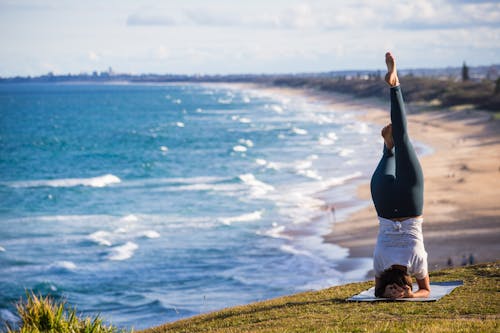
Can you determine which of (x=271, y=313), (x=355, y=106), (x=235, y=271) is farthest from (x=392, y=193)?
(x=355, y=106)

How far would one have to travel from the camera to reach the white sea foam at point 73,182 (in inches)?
2074

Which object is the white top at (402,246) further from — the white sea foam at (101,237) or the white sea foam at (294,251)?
the white sea foam at (101,237)

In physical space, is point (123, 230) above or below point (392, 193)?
below

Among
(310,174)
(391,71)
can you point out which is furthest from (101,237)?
(391,71)

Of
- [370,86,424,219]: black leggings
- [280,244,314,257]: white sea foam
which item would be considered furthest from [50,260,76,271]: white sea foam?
[370,86,424,219]: black leggings

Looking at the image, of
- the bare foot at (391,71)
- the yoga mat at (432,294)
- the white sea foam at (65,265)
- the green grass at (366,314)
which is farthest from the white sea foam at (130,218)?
the bare foot at (391,71)

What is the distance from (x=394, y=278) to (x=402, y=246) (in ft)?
1.65

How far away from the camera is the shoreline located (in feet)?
84.8

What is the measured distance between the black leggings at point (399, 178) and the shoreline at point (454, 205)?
347 inches

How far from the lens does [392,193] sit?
32.2 ft

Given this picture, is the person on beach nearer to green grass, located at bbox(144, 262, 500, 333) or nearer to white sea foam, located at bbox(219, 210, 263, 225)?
green grass, located at bbox(144, 262, 500, 333)

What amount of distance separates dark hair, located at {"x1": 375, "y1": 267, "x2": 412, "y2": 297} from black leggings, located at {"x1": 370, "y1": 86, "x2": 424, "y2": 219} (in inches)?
28.0

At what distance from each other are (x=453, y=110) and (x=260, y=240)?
6306 cm

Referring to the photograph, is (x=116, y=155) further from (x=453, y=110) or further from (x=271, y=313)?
(x=271, y=313)
